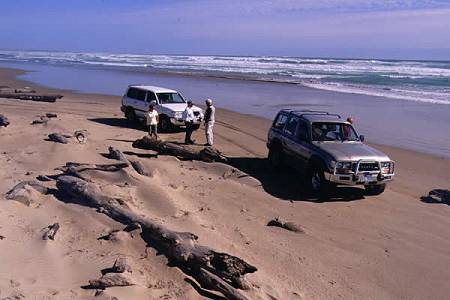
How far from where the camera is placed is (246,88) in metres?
43.2

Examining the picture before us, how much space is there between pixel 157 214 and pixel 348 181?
15.2 feet

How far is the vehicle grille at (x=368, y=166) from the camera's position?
12.0 m

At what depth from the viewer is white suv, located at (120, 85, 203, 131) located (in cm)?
1984

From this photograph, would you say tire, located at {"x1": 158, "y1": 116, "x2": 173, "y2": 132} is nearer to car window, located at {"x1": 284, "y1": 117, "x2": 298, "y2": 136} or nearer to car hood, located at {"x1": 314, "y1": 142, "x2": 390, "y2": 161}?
car window, located at {"x1": 284, "y1": 117, "x2": 298, "y2": 136}

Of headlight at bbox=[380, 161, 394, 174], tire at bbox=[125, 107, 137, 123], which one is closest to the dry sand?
headlight at bbox=[380, 161, 394, 174]

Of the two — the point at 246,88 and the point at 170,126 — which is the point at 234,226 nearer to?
the point at 170,126

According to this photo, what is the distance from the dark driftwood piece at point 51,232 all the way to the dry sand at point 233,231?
9cm

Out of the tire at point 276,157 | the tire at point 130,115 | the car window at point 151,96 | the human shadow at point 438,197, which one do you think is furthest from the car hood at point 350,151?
the tire at point 130,115

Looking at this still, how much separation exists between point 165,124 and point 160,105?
0.84 meters

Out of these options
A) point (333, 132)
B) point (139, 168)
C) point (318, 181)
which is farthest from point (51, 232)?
point (333, 132)

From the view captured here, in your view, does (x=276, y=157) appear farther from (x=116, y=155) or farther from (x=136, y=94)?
(x=136, y=94)

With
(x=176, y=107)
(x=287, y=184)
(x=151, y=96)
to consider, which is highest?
(x=151, y=96)

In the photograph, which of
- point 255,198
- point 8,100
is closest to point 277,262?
point 255,198

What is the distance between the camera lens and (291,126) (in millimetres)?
14242
